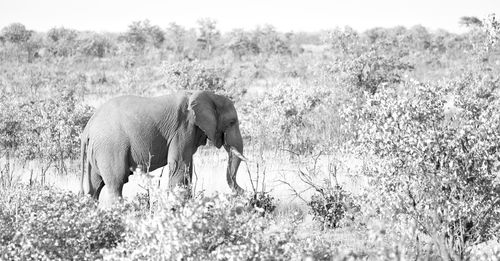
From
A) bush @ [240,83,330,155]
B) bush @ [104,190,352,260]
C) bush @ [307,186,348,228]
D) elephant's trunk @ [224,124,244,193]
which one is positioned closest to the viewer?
bush @ [104,190,352,260]

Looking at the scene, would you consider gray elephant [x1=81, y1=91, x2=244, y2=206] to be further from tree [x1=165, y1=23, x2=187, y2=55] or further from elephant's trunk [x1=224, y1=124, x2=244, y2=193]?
tree [x1=165, y1=23, x2=187, y2=55]

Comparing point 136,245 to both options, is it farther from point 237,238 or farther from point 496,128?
point 496,128

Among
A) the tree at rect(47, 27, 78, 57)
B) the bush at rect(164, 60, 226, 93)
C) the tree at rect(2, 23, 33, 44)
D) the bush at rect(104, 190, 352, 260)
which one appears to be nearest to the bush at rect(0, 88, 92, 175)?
the bush at rect(164, 60, 226, 93)

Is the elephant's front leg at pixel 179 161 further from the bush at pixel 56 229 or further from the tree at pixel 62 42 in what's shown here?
the tree at pixel 62 42

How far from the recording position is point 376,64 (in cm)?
1945

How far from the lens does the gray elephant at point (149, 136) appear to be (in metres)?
9.37

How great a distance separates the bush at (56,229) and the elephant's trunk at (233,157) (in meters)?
3.43

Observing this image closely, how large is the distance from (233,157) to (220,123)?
64cm

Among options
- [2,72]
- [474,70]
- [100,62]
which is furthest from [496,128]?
[100,62]

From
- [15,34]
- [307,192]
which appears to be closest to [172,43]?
[15,34]

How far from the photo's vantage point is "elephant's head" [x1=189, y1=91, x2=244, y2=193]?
984cm

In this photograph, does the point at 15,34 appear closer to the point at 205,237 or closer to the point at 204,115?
the point at 204,115

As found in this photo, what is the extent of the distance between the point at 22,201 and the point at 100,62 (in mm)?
40251

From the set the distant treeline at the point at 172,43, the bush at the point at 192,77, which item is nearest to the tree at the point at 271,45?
the distant treeline at the point at 172,43
